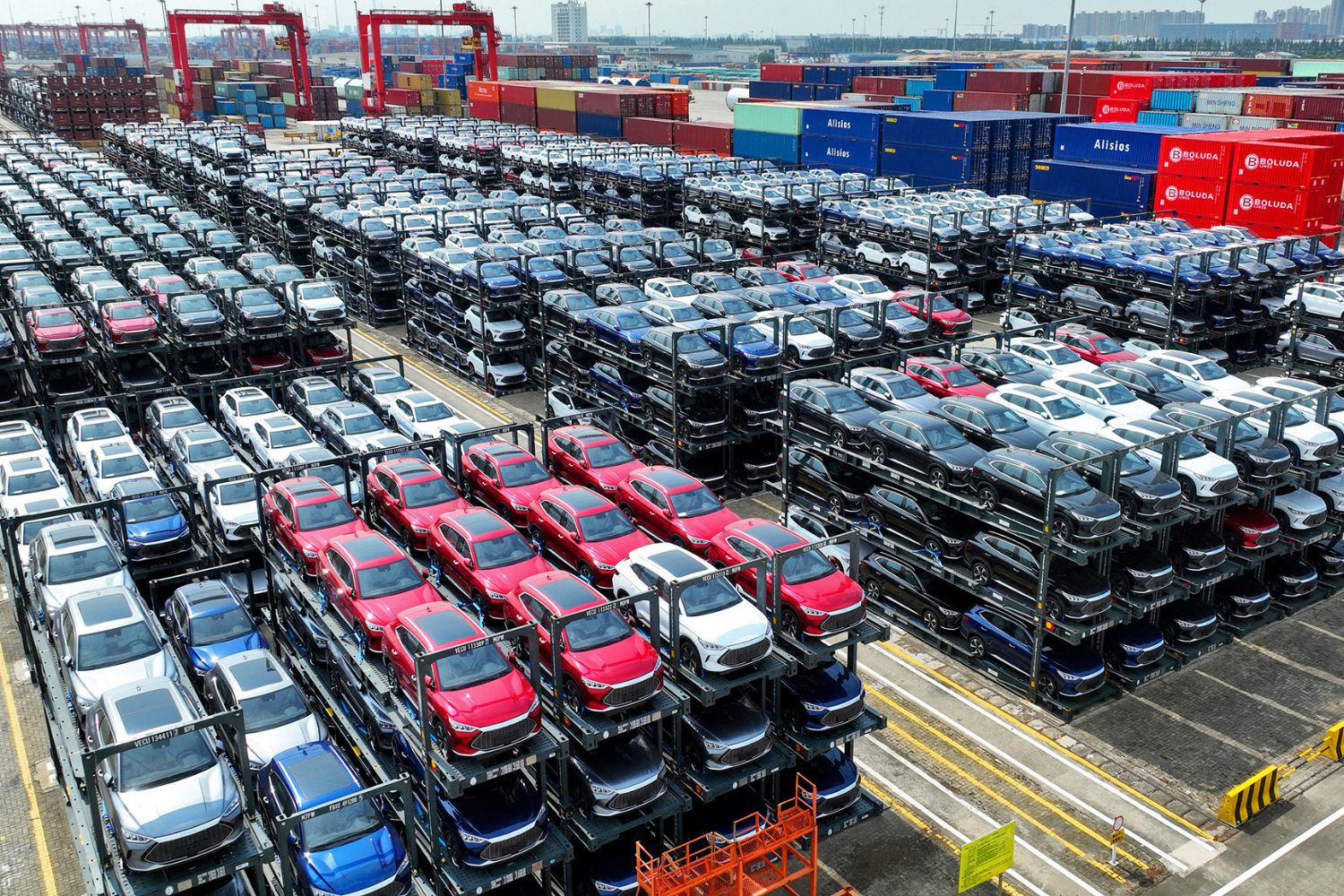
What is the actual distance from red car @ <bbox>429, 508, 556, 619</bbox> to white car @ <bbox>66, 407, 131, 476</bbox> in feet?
37.5

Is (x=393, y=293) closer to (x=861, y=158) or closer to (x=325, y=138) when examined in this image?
(x=861, y=158)

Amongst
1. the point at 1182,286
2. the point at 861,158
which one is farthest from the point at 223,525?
the point at 861,158

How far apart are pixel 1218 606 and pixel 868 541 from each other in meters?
7.26

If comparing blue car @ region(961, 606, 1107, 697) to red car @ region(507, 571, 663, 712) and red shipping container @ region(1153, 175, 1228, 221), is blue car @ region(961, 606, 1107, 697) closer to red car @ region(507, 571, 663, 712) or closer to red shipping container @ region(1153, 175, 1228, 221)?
red car @ region(507, 571, 663, 712)

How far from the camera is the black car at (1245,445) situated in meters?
21.5

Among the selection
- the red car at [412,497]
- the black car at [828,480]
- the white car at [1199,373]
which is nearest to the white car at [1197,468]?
the black car at [828,480]

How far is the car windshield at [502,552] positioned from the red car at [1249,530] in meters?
14.0

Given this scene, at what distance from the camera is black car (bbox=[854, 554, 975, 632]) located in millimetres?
21766

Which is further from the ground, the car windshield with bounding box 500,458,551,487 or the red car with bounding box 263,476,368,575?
the red car with bounding box 263,476,368,575

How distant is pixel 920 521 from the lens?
22047 millimetres

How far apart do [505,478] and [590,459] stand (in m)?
2.30

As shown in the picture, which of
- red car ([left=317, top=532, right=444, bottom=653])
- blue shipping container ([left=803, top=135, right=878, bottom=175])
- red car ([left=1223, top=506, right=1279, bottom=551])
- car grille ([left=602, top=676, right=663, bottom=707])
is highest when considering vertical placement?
blue shipping container ([left=803, top=135, right=878, bottom=175])

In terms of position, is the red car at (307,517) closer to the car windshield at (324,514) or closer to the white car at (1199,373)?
the car windshield at (324,514)

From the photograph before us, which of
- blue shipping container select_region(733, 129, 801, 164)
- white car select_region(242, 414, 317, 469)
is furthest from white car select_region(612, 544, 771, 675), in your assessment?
blue shipping container select_region(733, 129, 801, 164)
